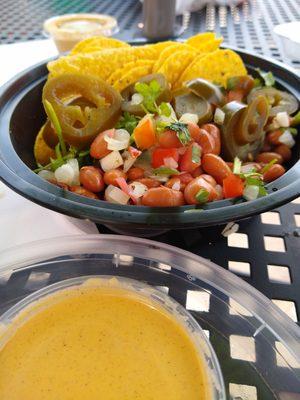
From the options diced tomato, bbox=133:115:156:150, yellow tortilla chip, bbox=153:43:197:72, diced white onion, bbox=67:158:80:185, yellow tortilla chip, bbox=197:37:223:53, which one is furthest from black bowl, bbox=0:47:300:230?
yellow tortilla chip, bbox=197:37:223:53

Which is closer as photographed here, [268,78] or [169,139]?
[169,139]

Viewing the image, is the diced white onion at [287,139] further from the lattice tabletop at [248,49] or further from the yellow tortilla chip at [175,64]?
the yellow tortilla chip at [175,64]

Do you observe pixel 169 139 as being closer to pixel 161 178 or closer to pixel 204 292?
pixel 161 178

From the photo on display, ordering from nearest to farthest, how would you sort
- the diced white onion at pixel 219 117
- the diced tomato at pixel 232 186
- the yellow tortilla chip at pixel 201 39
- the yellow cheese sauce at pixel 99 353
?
1. the yellow cheese sauce at pixel 99 353
2. the diced tomato at pixel 232 186
3. the diced white onion at pixel 219 117
4. the yellow tortilla chip at pixel 201 39

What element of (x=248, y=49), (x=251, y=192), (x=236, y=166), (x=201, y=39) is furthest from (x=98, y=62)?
(x=248, y=49)

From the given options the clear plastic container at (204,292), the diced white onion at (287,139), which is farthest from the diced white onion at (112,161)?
the diced white onion at (287,139)

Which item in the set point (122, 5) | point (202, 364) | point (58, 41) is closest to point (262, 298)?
point (202, 364)

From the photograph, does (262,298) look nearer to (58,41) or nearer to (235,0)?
(58,41)
